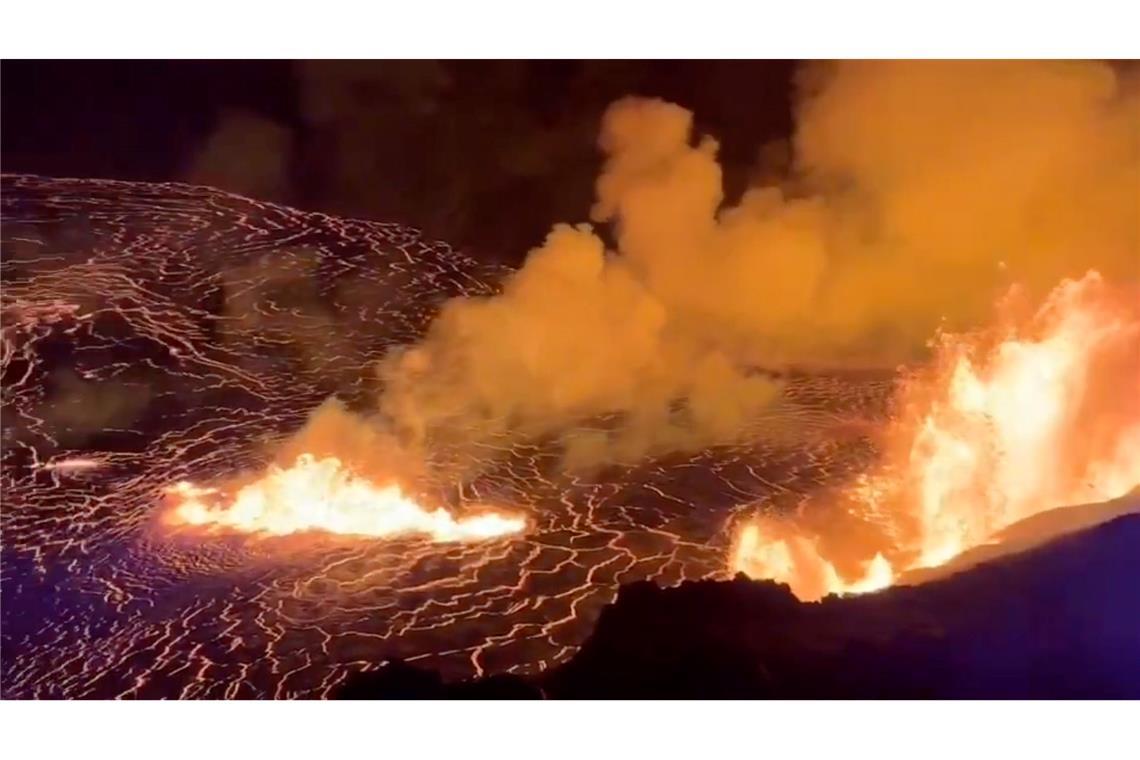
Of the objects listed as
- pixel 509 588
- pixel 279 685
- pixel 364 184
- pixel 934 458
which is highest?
pixel 364 184

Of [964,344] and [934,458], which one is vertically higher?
[964,344]

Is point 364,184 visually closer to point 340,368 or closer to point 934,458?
point 340,368

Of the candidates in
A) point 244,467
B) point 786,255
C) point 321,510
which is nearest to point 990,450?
point 786,255

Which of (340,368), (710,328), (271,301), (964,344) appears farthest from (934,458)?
(271,301)

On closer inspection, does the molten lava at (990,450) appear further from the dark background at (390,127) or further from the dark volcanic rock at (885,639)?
the dark background at (390,127)

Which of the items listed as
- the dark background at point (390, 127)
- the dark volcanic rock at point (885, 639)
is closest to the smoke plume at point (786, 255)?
the dark background at point (390, 127)

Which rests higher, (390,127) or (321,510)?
(390,127)

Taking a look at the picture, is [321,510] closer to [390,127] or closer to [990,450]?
[390,127]
